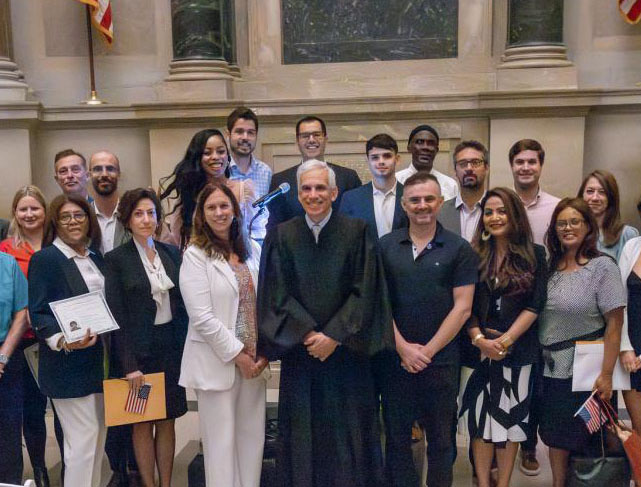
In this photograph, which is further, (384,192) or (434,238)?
(384,192)

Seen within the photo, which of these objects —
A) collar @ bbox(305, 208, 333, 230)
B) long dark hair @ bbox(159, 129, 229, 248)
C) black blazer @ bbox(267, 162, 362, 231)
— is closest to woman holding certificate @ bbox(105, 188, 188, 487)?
long dark hair @ bbox(159, 129, 229, 248)

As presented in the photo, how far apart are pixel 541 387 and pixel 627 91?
4705 mm

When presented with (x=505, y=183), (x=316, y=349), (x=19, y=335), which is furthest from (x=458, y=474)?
(x=505, y=183)

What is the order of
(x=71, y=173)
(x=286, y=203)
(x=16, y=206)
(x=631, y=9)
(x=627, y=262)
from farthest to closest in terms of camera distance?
(x=631, y=9) < (x=286, y=203) < (x=71, y=173) < (x=16, y=206) < (x=627, y=262)

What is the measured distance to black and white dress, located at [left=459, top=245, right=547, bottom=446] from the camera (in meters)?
3.90

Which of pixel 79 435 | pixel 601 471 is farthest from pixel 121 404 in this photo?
pixel 601 471

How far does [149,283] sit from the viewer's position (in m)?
3.95

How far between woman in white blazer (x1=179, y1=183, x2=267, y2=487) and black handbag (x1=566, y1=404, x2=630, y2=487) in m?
1.83

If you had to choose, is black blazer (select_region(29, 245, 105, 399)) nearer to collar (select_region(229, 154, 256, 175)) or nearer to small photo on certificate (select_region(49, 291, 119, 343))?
small photo on certificate (select_region(49, 291, 119, 343))

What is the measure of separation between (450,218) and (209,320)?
6.02 feet

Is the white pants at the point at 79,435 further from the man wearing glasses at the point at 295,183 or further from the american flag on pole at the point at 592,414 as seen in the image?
the american flag on pole at the point at 592,414

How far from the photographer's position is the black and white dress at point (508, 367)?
Answer: 390cm

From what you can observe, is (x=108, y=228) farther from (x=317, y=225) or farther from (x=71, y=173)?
(x=317, y=225)

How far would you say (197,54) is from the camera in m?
8.12
